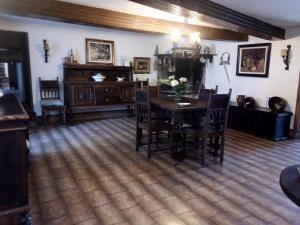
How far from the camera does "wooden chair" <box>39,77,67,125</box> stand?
5.34m

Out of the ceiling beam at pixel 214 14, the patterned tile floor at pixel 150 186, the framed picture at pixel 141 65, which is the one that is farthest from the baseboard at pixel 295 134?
the framed picture at pixel 141 65

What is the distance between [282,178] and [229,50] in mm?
5461

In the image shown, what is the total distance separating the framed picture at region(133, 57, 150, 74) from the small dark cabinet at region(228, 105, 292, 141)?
2.98m

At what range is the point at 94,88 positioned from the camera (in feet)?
19.3

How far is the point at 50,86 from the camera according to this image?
18.7 ft

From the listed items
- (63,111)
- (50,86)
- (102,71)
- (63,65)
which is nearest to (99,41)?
(102,71)

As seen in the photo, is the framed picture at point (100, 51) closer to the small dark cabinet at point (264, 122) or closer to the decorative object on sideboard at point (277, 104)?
the small dark cabinet at point (264, 122)

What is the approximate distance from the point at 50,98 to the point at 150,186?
13.4 ft

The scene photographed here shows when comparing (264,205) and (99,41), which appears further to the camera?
(99,41)

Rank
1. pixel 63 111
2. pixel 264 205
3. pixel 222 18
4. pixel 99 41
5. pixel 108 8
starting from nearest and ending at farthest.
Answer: pixel 264 205 < pixel 222 18 < pixel 108 8 < pixel 63 111 < pixel 99 41

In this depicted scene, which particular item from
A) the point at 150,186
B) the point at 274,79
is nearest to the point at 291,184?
the point at 150,186

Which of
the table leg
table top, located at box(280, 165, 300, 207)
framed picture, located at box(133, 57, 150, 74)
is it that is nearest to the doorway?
framed picture, located at box(133, 57, 150, 74)

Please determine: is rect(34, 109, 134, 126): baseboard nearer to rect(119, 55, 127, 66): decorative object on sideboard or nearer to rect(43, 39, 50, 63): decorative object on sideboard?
rect(119, 55, 127, 66): decorative object on sideboard

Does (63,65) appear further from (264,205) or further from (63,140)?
(264,205)
